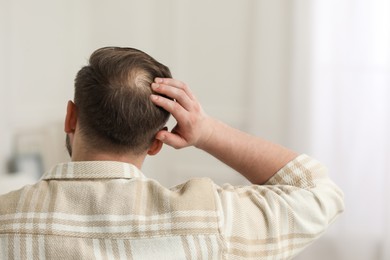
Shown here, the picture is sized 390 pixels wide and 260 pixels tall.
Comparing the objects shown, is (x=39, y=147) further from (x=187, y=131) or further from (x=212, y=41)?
(x=187, y=131)

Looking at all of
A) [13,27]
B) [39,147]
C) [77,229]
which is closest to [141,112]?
[77,229]

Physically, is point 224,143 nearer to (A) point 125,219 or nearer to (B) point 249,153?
(B) point 249,153

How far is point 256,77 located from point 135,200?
205 cm

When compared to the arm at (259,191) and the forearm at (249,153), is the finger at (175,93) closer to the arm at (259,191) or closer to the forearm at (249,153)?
the arm at (259,191)

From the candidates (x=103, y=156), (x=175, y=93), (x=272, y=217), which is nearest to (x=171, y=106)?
(x=175, y=93)

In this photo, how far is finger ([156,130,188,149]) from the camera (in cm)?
100

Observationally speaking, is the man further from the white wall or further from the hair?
the white wall

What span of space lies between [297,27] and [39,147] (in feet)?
4.42

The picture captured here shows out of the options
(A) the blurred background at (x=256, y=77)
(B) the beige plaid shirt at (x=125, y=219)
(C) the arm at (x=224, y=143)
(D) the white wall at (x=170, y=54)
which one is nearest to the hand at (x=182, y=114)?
(C) the arm at (x=224, y=143)

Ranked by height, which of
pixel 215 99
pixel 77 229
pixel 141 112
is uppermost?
pixel 141 112

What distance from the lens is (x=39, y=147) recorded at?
2.88 metres

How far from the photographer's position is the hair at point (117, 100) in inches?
36.3

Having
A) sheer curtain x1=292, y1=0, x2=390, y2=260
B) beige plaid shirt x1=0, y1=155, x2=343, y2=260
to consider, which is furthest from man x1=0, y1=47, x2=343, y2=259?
sheer curtain x1=292, y1=0, x2=390, y2=260

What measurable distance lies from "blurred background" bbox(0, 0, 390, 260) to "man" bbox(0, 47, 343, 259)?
1.64m
